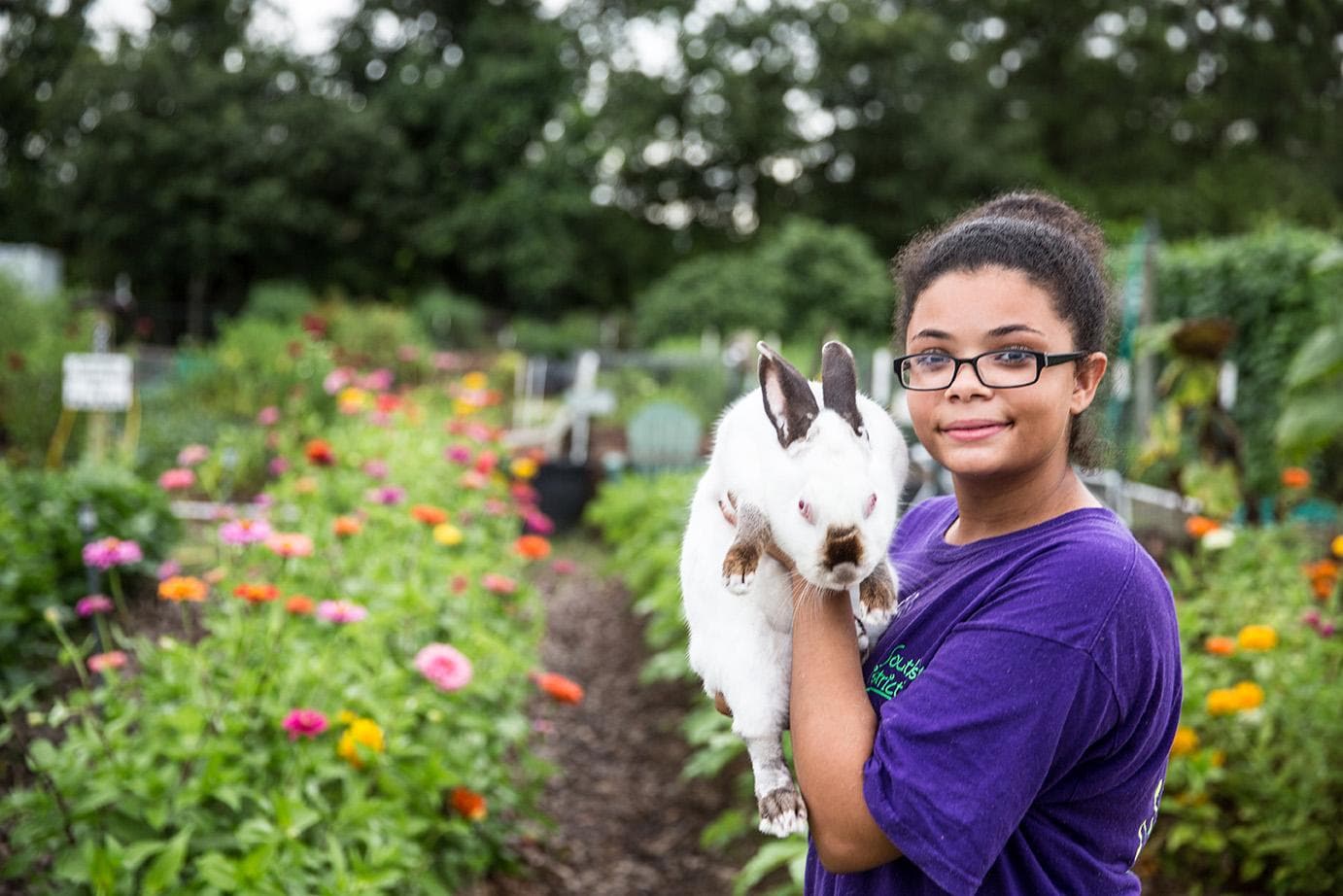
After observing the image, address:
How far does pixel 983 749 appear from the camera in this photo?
1051 mm

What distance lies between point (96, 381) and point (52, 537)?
124 centimetres

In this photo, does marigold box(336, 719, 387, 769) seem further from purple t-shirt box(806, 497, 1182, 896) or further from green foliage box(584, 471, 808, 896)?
purple t-shirt box(806, 497, 1182, 896)

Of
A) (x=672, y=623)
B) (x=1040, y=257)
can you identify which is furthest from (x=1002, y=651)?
(x=672, y=623)

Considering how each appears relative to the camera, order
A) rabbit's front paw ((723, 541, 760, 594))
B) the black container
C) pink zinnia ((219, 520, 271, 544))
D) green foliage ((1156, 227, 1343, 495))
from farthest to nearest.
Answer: the black container, green foliage ((1156, 227, 1343, 495)), pink zinnia ((219, 520, 271, 544)), rabbit's front paw ((723, 541, 760, 594))

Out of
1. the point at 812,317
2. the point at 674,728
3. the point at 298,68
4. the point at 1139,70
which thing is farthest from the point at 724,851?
the point at 1139,70

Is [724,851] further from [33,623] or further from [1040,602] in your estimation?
[1040,602]

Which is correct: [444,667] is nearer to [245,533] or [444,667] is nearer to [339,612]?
[339,612]

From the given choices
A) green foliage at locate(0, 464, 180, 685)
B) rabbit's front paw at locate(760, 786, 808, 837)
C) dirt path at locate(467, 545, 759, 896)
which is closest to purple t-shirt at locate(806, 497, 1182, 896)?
rabbit's front paw at locate(760, 786, 808, 837)

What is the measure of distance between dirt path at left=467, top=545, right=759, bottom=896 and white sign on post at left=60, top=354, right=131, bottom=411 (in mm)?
2347

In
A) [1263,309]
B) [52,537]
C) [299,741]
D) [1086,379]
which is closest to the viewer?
[1086,379]

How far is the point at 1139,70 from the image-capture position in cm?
2489

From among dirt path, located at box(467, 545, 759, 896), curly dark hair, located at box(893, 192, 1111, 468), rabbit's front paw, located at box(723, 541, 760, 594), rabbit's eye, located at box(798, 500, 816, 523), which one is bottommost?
dirt path, located at box(467, 545, 759, 896)

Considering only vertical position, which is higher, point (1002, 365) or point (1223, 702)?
point (1002, 365)

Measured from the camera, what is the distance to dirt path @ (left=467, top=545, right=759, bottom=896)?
348cm
